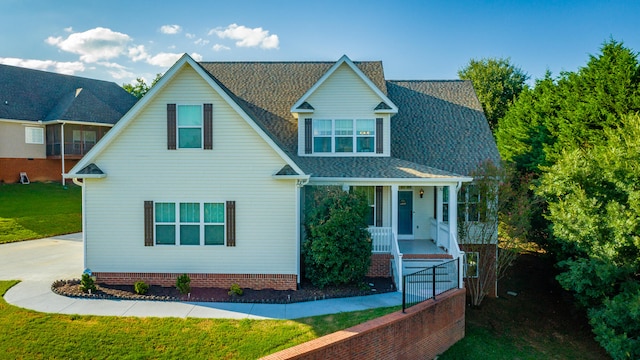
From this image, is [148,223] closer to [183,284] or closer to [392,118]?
[183,284]

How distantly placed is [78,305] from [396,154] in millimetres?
12549

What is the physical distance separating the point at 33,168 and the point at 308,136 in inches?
1082

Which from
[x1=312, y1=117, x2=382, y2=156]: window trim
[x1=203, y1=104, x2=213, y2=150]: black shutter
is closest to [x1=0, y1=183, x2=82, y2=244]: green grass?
[x1=203, y1=104, x2=213, y2=150]: black shutter

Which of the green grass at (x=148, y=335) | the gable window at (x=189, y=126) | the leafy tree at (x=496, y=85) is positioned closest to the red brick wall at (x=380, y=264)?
the green grass at (x=148, y=335)

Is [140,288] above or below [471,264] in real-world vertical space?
below

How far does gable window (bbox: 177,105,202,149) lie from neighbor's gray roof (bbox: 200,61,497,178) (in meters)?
2.46

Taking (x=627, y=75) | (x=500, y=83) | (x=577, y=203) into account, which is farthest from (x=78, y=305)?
(x=500, y=83)

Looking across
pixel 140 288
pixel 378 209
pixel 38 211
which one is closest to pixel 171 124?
pixel 140 288

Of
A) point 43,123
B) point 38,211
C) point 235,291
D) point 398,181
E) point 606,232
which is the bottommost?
point 235,291

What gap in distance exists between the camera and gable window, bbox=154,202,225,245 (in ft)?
40.5

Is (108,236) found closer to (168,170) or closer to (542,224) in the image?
(168,170)

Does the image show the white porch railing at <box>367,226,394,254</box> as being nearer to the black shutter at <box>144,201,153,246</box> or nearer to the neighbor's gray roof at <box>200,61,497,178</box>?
the neighbor's gray roof at <box>200,61,497,178</box>

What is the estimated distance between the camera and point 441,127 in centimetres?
1819

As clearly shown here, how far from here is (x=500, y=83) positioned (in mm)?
40125
